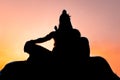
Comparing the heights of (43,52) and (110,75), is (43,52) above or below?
above

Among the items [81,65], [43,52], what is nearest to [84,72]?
[81,65]

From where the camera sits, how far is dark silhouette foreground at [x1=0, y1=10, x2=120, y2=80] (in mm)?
13805

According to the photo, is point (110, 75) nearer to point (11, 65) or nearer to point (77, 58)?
point (77, 58)

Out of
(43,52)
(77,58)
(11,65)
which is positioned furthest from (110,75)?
(11,65)

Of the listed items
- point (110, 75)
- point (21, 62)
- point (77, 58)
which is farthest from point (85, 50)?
point (21, 62)

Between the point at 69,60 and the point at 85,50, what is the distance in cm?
77

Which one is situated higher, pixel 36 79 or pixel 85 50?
pixel 85 50

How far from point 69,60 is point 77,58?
33 centimetres

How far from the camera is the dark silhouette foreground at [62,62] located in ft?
45.3

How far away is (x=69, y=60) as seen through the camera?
14.3 meters

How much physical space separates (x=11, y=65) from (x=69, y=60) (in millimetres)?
2343

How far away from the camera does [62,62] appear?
46.7 feet

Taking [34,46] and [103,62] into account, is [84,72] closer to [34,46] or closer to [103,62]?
[103,62]

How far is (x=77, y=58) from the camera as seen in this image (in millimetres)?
14297
